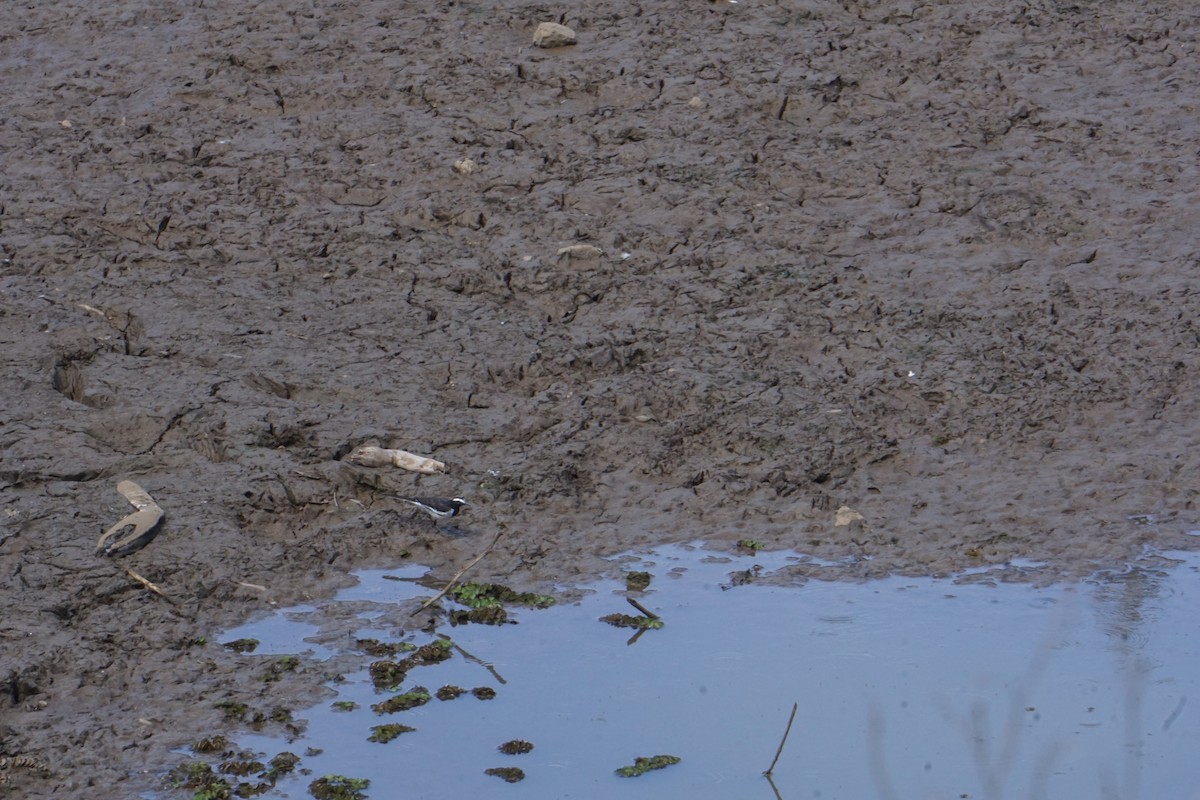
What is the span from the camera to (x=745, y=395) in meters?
5.25

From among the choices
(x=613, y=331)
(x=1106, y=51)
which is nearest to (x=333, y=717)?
(x=613, y=331)

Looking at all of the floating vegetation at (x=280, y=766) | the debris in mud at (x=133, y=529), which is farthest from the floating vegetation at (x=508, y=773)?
the debris in mud at (x=133, y=529)

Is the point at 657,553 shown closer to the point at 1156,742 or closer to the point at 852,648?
the point at 852,648

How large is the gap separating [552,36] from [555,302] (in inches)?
74.1

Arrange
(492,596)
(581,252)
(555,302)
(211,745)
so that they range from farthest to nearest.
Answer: (581,252) → (555,302) → (492,596) → (211,745)

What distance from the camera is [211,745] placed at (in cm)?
373

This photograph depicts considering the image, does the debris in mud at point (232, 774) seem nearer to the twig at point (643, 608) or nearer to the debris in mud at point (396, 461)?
the twig at point (643, 608)

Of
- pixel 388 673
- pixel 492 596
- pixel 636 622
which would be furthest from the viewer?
pixel 492 596

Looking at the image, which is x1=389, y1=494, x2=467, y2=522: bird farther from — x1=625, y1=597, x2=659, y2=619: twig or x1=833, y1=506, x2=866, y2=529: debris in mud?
x1=833, y1=506, x2=866, y2=529: debris in mud

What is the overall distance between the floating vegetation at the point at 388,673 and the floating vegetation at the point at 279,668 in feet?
0.67

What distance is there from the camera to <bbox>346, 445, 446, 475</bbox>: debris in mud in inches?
193

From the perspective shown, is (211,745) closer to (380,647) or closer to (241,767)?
(241,767)

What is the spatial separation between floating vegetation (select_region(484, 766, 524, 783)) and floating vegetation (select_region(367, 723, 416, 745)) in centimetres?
26

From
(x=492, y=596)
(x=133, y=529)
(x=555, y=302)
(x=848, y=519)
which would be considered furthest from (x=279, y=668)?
(x=555, y=302)
